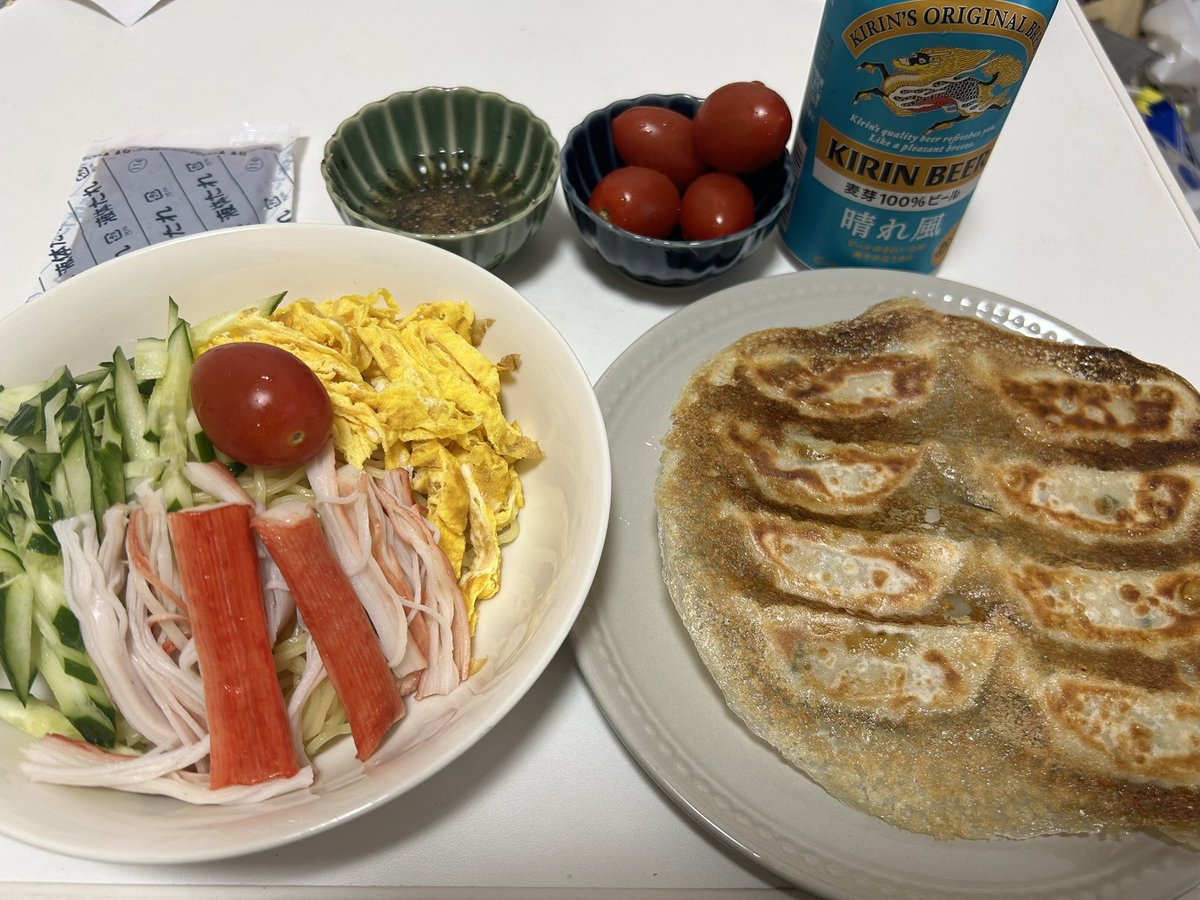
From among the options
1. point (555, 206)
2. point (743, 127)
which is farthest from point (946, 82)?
point (555, 206)

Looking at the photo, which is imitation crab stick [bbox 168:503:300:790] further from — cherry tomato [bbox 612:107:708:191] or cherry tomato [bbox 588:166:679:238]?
cherry tomato [bbox 612:107:708:191]

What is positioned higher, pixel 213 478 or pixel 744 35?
pixel 744 35

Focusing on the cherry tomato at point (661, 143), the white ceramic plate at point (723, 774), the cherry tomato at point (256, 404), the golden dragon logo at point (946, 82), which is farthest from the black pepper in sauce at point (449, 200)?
the golden dragon logo at point (946, 82)

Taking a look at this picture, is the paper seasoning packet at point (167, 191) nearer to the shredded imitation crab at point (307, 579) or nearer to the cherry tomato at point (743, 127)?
the shredded imitation crab at point (307, 579)

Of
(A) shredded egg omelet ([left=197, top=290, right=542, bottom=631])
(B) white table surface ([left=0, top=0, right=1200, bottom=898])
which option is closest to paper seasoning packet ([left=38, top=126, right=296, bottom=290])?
(B) white table surface ([left=0, top=0, right=1200, bottom=898])

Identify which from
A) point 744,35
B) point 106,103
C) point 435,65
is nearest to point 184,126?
point 106,103

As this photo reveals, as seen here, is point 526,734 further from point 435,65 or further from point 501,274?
point 435,65
